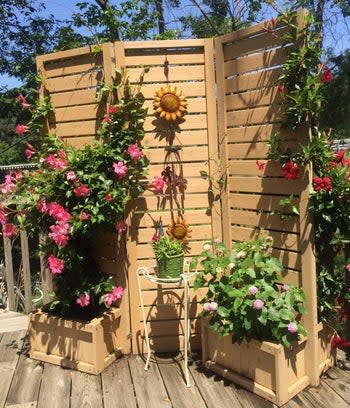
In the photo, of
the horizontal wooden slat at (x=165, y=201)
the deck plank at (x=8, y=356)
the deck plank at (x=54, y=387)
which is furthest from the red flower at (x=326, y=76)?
the deck plank at (x=8, y=356)

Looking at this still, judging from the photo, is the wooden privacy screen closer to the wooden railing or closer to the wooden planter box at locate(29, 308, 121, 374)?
the wooden planter box at locate(29, 308, 121, 374)

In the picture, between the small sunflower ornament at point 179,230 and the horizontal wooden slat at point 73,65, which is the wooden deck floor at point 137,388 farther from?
the horizontal wooden slat at point 73,65

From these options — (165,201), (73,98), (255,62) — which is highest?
(255,62)

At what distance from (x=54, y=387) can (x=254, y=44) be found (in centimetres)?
235

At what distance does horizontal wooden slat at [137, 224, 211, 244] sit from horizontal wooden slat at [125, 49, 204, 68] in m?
1.07

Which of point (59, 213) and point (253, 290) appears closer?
point (253, 290)

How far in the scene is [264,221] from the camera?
2730 mm

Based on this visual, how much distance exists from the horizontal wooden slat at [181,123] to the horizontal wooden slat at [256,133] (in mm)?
190

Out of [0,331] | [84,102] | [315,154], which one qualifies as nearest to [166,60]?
[84,102]

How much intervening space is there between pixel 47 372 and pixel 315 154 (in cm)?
210

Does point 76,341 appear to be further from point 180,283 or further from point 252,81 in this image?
point 252,81

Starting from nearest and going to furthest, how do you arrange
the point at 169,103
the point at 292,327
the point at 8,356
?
the point at 292,327 < the point at 169,103 < the point at 8,356

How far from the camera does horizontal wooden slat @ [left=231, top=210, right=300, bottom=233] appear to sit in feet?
8.45

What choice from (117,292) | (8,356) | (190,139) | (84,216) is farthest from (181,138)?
(8,356)
